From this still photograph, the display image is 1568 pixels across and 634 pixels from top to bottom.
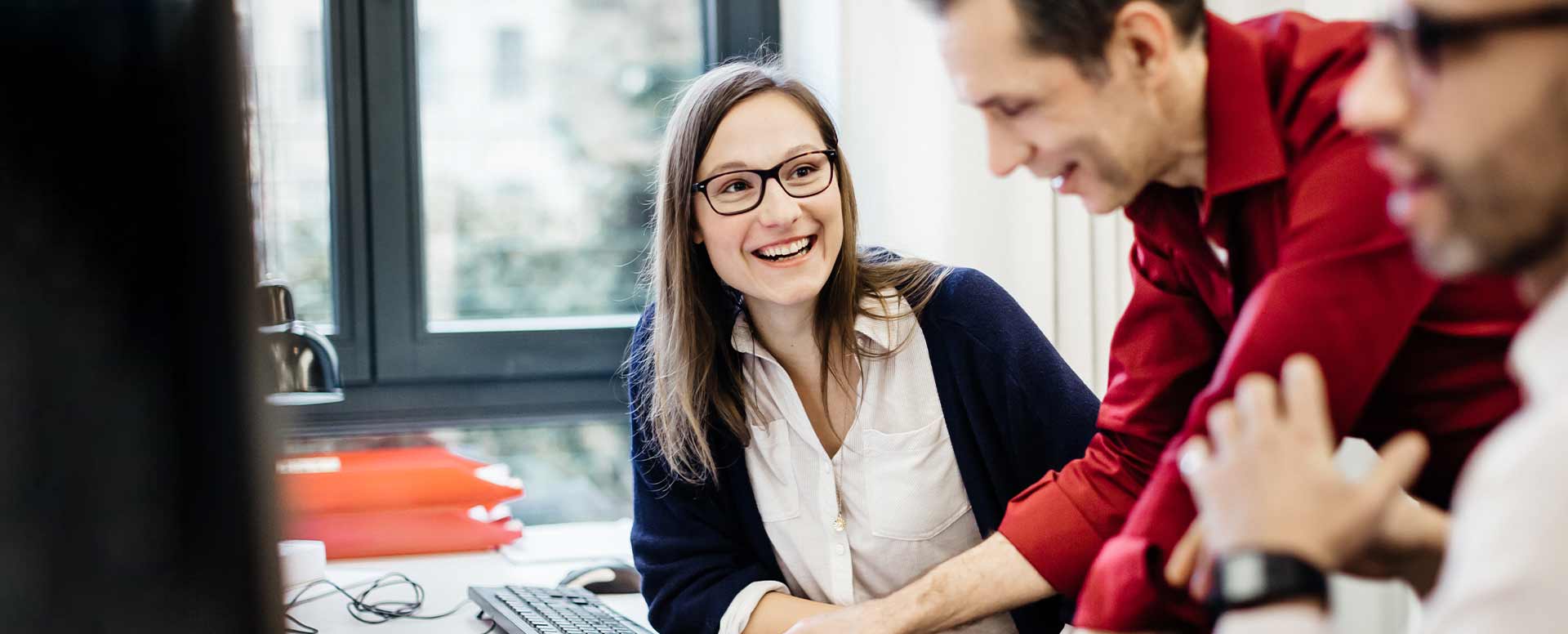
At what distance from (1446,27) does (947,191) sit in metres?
1.79

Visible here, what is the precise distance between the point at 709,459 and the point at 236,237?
1249 millimetres

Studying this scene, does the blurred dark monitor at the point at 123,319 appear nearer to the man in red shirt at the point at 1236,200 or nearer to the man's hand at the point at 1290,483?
the man's hand at the point at 1290,483

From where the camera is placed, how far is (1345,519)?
684 millimetres

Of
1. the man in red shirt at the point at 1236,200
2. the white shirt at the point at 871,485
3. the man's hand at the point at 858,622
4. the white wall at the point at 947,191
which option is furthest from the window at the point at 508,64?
the man in red shirt at the point at 1236,200

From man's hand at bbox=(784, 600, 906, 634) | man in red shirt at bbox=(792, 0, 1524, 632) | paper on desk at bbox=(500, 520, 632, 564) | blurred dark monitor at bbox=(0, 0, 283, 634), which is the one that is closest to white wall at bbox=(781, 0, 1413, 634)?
paper on desk at bbox=(500, 520, 632, 564)

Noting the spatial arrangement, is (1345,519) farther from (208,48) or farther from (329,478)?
(329,478)

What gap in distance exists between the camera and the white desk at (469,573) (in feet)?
5.86

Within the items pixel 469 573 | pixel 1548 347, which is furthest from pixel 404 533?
pixel 1548 347

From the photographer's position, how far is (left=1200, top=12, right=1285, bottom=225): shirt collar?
1002mm

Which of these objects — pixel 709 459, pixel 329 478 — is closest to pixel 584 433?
pixel 329 478

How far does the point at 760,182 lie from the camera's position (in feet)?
5.67

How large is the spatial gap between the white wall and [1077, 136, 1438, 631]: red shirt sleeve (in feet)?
4.65

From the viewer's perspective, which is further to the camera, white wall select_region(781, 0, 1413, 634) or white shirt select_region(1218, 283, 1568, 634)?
white wall select_region(781, 0, 1413, 634)

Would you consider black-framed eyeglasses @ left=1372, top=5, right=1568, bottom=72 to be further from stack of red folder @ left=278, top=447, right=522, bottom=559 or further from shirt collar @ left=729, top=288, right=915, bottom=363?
stack of red folder @ left=278, top=447, right=522, bottom=559
